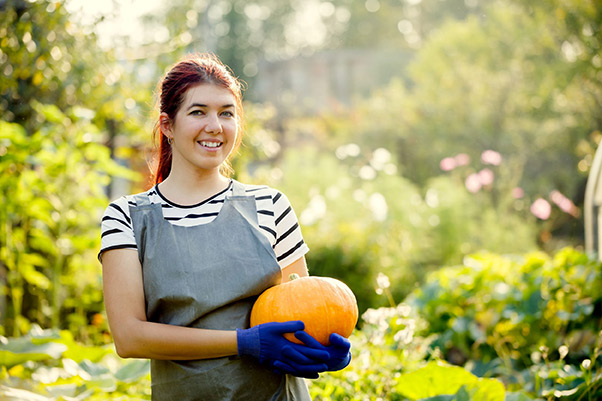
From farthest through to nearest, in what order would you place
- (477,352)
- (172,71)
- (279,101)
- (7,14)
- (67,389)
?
(279,101) → (477,352) → (7,14) → (67,389) → (172,71)

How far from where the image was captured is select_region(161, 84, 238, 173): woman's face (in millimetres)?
1609

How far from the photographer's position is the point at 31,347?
8.73ft

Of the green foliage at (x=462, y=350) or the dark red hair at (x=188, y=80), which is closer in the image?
the dark red hair at (x=188, y=80)

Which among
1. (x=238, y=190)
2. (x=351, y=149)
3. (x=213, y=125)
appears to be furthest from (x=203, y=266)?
(x=351, y=149)

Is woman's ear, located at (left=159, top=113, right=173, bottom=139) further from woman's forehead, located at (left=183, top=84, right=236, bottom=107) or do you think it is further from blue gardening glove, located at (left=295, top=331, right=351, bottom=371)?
blue gardening glove, located at (left=295, top=331, right=351, bottom=371)

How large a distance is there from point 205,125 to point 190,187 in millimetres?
179

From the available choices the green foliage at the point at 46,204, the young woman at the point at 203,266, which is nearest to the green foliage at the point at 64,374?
the green foliage at the point at 46,204

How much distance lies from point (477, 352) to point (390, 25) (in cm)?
2424

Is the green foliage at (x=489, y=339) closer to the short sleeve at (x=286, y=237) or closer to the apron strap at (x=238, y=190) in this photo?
the short sleeve at (x=286, y=237)

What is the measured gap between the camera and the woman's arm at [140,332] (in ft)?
4.76

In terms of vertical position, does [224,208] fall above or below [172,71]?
below

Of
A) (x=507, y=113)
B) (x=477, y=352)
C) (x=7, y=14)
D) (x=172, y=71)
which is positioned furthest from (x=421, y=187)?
(x=172, y=71)

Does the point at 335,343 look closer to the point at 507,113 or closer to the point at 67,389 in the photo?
the point at 67,389

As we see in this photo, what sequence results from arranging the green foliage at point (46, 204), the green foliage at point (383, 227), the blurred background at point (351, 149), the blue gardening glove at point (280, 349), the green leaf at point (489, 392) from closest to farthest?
the blue gardening glove at point (280, 349) → the green leaf at point (489, 392) → the green foliage at point (46, 204) → the blurred background at point (351, 149) → the green foliage at point (383, 227)
